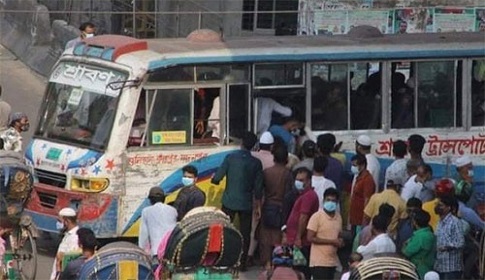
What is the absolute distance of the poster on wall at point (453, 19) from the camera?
24411 millimetres

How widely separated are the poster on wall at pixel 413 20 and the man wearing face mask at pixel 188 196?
31.6ft

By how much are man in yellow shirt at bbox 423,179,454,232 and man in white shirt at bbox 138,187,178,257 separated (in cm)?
257

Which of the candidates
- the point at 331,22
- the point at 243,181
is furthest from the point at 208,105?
the point at 331,22

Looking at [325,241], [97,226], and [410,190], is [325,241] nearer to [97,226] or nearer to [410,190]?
[410,190]

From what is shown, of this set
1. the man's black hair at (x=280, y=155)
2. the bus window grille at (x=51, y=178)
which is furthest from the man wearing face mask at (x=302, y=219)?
the bus window grille at (x=51, y=178)

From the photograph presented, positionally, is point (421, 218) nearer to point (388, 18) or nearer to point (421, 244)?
point (421, 244)

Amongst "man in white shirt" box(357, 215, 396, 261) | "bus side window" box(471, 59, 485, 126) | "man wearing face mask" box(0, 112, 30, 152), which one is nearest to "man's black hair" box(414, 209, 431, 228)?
"man in white shirt" box(357, 215, 396, 261)

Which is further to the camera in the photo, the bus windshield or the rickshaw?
the bus windshield

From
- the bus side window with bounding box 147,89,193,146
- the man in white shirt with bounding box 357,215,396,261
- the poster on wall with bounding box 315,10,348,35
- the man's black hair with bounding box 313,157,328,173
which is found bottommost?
the man in white shirt with bounding box 357,215,396,261

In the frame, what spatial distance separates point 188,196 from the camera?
15.5m

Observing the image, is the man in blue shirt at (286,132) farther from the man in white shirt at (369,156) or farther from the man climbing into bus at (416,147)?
the man climbing into bus at (416,147)

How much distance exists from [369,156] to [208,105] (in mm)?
1921

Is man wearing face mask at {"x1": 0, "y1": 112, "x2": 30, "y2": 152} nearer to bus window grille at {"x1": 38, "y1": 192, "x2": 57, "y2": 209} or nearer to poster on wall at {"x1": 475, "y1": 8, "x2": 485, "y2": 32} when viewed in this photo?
bus window grille at {"x1": 38, "y1": 192, "x2": 57, "y2": 209}

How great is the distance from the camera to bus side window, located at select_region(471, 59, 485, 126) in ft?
60.6
